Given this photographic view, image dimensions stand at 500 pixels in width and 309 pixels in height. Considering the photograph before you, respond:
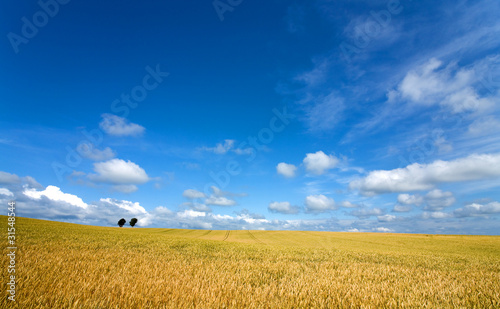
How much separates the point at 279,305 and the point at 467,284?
21.4 ft

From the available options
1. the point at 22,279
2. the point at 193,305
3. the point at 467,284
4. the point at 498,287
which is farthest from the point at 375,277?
the point at 22,279

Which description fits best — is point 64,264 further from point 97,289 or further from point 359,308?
point 359,308

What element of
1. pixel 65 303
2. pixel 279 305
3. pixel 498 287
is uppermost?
pixel 65 303

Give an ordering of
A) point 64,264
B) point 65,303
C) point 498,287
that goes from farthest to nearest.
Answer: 1. point 498,287
2. point 64,264
3. point 65,303

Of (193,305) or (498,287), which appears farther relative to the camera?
(498,287)

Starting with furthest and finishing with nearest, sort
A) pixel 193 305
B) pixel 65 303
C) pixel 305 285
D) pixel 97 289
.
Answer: pixel 305 285 < pixel 97 289 < pixel 193 305 < pixel 65 303

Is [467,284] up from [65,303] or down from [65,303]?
down

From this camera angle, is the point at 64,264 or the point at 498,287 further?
the point at 498,287

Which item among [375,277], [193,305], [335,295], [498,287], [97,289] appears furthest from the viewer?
[375,277]

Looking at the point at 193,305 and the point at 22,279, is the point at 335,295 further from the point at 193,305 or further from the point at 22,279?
the point at 22,279

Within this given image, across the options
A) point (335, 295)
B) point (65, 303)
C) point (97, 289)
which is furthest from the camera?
point (335, 295)

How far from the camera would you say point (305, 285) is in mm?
5477

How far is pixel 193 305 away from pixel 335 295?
9.45 ft

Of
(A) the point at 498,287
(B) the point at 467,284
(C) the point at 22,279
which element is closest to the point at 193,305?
(C) the point at 22,279
